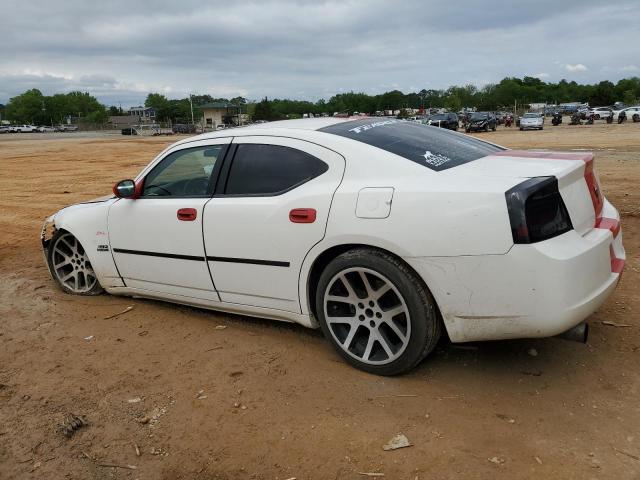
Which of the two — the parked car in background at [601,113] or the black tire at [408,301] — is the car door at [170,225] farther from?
the parked car in background at [601,113]

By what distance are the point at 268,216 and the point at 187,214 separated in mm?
758

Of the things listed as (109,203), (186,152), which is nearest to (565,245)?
(186,152)

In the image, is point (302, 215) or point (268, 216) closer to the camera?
point (302, 215)

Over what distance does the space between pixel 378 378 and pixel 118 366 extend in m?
1.79

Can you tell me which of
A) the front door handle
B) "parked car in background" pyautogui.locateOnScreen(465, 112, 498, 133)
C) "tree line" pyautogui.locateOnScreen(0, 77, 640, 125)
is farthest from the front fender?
"tree line" pyautogui.locateOnScreen(0, 77, 640, 125)

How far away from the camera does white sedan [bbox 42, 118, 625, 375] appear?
9.09 ft

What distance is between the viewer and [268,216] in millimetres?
3523

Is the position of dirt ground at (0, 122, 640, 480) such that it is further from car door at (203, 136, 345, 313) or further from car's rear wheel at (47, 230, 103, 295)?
car's rear wheel at (47, 230, 103, 295)

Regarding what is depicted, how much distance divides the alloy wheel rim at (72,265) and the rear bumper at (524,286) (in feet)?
11.0

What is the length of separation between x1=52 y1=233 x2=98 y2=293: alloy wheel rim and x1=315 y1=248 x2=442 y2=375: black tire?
2864 millimetres

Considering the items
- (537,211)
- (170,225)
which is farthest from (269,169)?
(537,211)

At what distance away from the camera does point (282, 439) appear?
278cm

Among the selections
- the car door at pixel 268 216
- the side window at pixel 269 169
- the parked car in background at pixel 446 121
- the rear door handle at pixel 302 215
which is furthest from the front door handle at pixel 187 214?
the parked car in background at pixel 446 121

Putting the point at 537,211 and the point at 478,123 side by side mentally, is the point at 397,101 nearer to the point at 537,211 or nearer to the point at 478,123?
the point at 478,123
